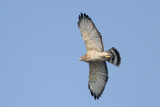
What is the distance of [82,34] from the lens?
45.0 feet

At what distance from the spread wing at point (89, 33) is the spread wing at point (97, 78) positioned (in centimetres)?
84

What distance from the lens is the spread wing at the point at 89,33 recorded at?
44.4ft

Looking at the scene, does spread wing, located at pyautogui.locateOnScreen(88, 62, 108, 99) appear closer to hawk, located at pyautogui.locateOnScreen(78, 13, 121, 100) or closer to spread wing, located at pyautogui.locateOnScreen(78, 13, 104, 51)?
hawk, located at pyautogui.locateOnScreen(78, 13, 121, 100)

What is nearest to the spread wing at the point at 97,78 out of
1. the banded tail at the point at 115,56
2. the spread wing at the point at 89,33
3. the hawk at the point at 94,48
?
Result: the hawk at the point at 94,48

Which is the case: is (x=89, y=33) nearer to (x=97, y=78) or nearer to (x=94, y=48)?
(x=94, y=48)

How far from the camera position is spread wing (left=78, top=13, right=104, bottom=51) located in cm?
1355

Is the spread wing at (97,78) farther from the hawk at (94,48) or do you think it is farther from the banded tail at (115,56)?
the banded tail at (115,56)

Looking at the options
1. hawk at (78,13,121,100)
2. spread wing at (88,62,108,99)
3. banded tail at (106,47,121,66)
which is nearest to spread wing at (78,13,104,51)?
hawk at (78,13,121,100)

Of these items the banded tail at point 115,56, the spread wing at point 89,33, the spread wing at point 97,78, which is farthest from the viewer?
the spread wing at point 97,78

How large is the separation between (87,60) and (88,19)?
5.40 ft

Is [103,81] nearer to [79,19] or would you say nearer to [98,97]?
[98,97]

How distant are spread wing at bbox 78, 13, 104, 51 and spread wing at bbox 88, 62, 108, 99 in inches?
33.2

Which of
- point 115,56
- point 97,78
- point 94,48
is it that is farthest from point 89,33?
point 97,78

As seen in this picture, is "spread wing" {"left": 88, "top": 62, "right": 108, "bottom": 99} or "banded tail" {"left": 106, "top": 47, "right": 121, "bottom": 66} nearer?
"banded tail" {"left": 106, "top": 47, "right": 121, "bottom": 66}
